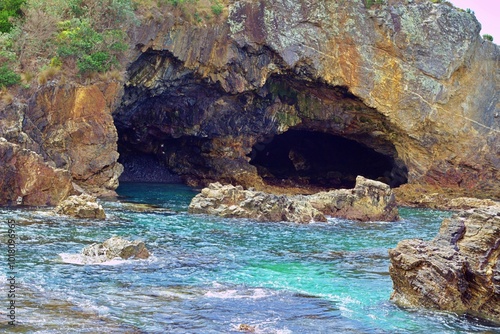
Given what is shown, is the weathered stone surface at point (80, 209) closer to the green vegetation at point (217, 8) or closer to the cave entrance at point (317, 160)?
the green vegetation at point (217, 8)

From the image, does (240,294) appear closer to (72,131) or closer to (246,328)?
(246,328)

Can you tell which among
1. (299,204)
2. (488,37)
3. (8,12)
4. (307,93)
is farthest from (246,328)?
(488,37)

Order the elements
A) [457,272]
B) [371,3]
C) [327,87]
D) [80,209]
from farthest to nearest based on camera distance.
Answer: [327,87]
[371,3]
[80,209]
[457,272]

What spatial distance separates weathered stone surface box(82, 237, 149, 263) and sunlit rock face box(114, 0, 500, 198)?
22.1 meters

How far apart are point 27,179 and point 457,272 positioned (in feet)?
68.9

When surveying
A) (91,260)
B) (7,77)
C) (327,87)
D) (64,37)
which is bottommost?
(91,260)

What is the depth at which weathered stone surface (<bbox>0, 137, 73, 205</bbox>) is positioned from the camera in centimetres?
2958

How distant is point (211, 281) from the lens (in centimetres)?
1778

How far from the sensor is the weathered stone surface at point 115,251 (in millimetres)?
19516

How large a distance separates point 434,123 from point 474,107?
3473 mm

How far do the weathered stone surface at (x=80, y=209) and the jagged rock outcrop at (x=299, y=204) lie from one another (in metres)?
5.99

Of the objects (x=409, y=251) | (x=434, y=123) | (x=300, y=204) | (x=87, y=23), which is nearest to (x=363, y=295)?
(x=409, y=251)

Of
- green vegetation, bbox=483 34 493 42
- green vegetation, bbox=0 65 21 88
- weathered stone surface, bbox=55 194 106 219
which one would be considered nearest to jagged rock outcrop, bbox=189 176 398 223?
weathered stone surface, bbox=55 194 106 219

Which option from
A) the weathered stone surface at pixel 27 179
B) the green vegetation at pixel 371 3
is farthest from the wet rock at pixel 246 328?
the green vegetation at pixel 371 3
